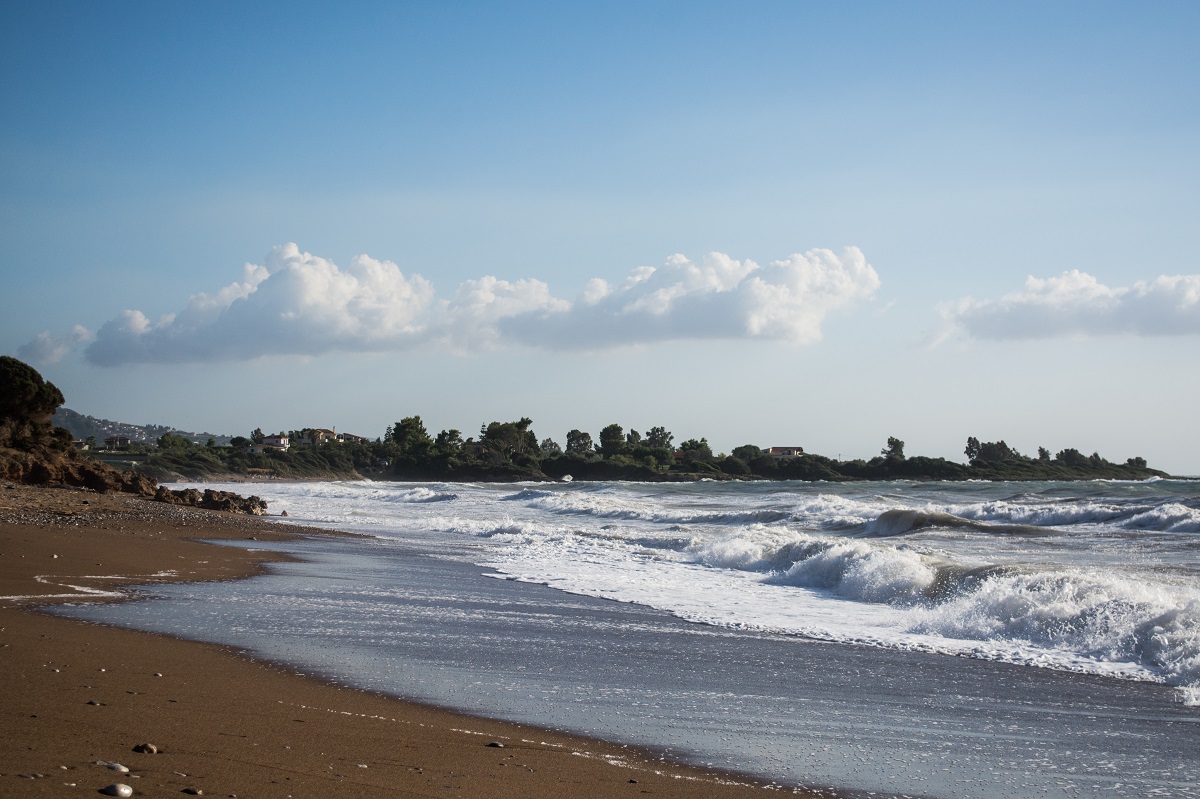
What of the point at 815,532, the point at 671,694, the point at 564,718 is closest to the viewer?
the point at 564,718

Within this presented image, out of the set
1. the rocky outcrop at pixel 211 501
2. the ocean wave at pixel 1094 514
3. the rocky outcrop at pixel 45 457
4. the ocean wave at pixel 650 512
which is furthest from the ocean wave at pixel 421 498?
the ocean wave at pixel 1094 514

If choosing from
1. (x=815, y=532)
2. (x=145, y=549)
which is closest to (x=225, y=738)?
(x=145, y=549)

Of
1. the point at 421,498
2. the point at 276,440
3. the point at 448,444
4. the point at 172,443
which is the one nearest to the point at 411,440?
the point at 448,444

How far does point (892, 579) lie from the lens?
12516mm

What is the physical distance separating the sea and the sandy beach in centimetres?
38

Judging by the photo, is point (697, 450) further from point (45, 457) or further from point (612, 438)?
point (45, 457)

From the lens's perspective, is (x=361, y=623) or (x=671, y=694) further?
(x=361, y=623)

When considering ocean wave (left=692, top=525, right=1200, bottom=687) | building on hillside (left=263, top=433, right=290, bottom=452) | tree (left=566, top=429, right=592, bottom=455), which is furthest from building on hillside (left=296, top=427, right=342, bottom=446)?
ocean wave (left=692, top=525, right=1200, bottom=687)

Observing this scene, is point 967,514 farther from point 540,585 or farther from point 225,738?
point 225,738

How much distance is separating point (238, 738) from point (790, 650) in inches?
206

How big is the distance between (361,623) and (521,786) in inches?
192

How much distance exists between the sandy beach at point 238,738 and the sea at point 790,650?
384 millimetres

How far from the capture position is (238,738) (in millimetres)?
4352

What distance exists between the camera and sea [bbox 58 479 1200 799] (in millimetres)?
5113
